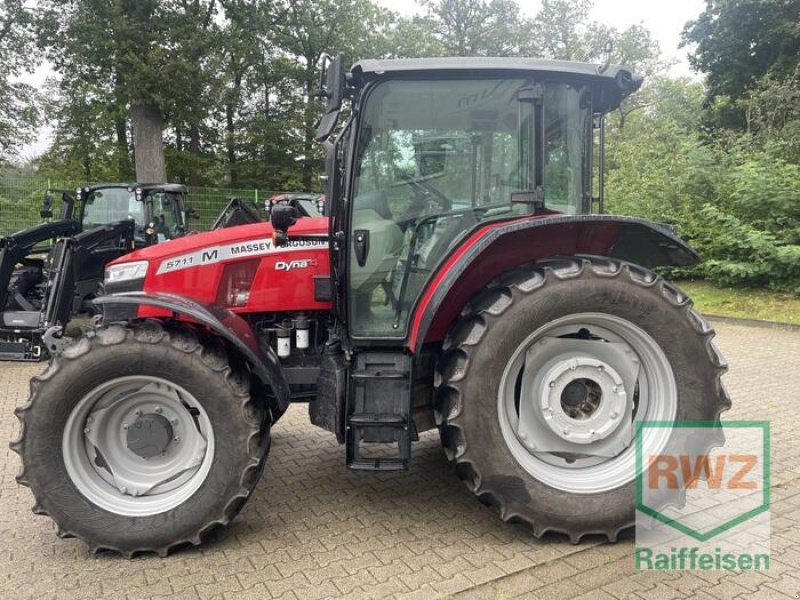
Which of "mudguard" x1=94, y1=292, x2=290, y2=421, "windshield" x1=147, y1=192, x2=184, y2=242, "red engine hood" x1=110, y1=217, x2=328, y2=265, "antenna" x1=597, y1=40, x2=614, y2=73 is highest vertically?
"antenna" x1=597, y1=40, x2=614, y2=73

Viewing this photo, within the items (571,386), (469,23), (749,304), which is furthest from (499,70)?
(469,23)

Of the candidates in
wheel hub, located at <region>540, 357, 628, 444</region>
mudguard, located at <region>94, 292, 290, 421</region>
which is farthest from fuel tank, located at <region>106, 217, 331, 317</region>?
wheel hub, located at <region>540, 357, 628, 444</region>

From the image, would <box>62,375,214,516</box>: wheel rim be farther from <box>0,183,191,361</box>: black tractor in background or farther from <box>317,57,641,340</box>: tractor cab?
<box>0,183,191,361</box>: black tractor in background

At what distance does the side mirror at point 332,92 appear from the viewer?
2.69 metres

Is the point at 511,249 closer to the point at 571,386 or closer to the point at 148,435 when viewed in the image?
the point at 571,386

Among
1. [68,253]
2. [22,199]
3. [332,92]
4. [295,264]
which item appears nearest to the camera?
[332,92]

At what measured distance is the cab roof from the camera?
283 centimetres

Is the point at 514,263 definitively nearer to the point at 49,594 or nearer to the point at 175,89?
the point at 49,594

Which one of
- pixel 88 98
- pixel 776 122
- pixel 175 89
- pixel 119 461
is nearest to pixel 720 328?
pixel 776 122

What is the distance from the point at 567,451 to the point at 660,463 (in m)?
0.44

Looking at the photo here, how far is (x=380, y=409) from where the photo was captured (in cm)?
298

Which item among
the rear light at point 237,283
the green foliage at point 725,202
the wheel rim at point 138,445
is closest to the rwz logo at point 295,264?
the rear light at point 237,283

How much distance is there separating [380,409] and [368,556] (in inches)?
26.7

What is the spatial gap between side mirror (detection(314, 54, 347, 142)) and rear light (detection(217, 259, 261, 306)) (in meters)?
0.87
